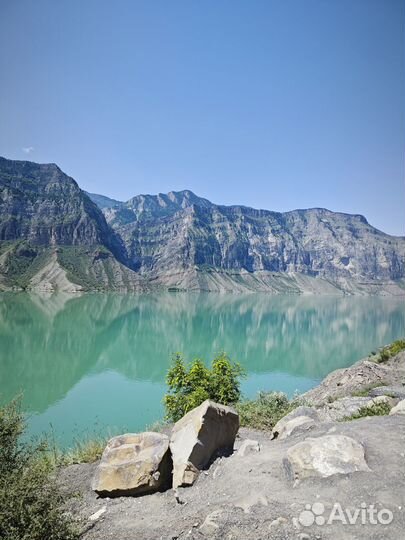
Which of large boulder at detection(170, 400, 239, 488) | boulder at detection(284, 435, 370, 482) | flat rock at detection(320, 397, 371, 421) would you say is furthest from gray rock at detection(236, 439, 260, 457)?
flat rock at detection(320, 397, 371, 421)

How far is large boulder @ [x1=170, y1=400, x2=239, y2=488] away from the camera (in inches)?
363

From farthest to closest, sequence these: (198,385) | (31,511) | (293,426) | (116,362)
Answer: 1. (116,362)
2. (198,385)
3. (293,426)
4. (31,511)

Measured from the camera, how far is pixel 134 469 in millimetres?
9273

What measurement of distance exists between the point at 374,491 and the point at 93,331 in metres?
85.1

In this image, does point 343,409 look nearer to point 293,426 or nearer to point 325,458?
point 293,426

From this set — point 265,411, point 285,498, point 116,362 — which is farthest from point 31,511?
point 116,362

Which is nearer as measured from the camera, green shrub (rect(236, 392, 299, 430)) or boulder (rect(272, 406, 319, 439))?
boulder (rect(272, 406, 319, 439))

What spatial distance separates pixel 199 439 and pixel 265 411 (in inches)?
A: 304

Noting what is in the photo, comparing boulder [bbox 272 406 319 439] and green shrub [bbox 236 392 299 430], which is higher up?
boulder [bbox 272 406 319 439]

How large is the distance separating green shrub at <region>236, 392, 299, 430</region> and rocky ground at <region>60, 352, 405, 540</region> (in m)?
4.87

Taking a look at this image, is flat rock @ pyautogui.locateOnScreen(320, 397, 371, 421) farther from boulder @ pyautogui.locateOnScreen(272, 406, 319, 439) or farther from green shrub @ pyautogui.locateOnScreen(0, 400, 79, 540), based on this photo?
green shrub @ pyautogui.locateOnScreen(0, 400, 79, 540)

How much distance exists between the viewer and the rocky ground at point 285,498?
20.3ft

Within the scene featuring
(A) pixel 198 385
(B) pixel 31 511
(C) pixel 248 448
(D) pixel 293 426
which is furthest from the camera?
(A) pixel 198 385

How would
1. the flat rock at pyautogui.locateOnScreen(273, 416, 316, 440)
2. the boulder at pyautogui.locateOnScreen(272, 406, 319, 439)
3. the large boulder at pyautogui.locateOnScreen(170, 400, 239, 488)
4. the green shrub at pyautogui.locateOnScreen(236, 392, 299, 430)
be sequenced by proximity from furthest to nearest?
the green shrub at pyautogui.locateOnScreen(236, 392, 299, 430)
the boulder at pyautogui.locateOnScreen(272, 406, 319, 439)
the flat rock at pyautogui.locateOnScreen(273, 416, 316, 440)
the large boulder at pyautogui.locateOnScreen(170, 400, 239, 488)
